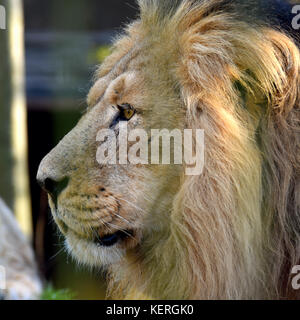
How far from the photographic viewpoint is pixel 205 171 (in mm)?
2217

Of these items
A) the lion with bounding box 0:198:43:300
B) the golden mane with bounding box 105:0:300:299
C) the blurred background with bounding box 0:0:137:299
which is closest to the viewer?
the golden mane with bounding box 105:0:300:299

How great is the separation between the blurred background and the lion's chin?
2.99 m

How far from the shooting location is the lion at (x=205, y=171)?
2213 millimetres

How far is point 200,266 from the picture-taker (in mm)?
2291

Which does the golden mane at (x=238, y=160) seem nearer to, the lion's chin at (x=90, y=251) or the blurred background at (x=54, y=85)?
the lion's chin at (x=90, y=251)

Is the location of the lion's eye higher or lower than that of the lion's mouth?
higher

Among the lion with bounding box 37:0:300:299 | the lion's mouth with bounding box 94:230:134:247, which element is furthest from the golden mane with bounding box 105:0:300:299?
the lion's mouth with bounding box 94:230:134:247

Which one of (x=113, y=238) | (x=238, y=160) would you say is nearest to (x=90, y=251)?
(x=113, y=238)

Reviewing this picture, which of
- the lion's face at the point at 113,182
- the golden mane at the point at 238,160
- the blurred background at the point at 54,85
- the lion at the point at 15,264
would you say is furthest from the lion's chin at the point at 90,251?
the blurred background at the point at 54,85

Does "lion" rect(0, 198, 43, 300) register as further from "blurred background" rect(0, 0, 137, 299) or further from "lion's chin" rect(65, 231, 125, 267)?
"lion's chin" rect(65, 231, 125, 267)

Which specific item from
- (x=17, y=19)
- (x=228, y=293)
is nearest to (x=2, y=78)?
(x=17, y=19)

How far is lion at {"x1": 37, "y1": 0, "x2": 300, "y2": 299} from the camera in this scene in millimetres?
2213

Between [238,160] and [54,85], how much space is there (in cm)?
459
